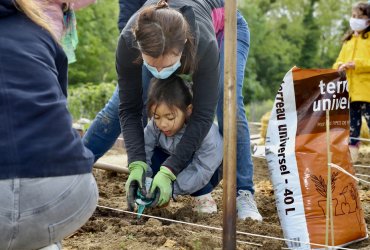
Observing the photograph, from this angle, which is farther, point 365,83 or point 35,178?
point 365,83

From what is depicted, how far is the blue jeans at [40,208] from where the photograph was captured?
202 cm

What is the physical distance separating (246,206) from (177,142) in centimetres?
51

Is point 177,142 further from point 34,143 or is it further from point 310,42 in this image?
point 310,42

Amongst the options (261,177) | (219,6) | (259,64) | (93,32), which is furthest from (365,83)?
(259,64)

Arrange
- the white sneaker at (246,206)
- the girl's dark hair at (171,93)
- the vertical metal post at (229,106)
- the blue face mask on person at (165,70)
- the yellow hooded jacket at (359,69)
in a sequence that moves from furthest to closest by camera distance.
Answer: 1. the yellow hooded jacket at (359,69)
2. the white sneaker at (246,206)
3. the girl's dark hair at (171,93)
4. the blue face mask on person at (165,70)
5. the vertical metal post at (229,106)

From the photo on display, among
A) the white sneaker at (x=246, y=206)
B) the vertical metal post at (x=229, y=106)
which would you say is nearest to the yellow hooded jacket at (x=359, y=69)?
the white sneaker at (x=246, y=206)

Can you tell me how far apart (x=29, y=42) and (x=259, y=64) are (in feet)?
78.0

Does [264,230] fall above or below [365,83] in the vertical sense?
below

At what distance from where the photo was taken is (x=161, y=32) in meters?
2.96

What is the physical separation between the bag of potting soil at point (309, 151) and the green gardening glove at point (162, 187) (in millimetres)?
508

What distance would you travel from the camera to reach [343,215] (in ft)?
10.1

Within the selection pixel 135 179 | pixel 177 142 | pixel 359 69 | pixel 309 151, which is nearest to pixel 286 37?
pixel 359 69

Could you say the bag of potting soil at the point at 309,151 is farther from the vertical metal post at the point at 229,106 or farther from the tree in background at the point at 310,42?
the tree in background at the point at 310,42

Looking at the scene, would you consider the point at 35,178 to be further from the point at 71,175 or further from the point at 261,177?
the point at 261,177
